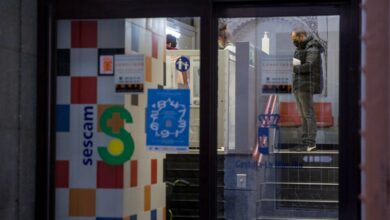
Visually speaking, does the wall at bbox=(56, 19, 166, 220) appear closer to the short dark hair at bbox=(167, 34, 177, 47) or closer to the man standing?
the short dark hair at bbox=(167, 34, 177, 47)

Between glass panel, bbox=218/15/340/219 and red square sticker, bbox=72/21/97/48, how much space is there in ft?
3.35

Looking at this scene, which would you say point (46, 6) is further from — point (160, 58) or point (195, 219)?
point (195, 219)

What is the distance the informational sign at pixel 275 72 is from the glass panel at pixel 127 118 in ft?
1.69

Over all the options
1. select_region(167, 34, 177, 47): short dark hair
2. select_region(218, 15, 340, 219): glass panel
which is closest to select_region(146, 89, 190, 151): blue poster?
select_region(218, 15, 340, 219): glass panel

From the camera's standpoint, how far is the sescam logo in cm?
505

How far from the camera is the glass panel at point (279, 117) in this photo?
4.84m

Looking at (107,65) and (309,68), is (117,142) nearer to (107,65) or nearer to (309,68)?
(107,65)

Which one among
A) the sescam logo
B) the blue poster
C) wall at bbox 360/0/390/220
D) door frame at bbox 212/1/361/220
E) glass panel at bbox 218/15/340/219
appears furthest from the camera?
the sescam logo

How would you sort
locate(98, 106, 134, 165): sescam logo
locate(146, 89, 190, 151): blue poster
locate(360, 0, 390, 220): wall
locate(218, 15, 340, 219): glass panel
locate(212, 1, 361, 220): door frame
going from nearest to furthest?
locate(360, 0, 390, 220): wall < locate(212, 1, 361, 220): door frame < locate(218, 15, 340, 219): glass panel < locate(146, 89, 190, 151): blue poster < locate(98, 106, 134, 165): sescam logo

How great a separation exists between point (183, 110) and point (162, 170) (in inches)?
21.0

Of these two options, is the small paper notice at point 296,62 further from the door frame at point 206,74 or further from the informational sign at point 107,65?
the informational sign at point 107,65

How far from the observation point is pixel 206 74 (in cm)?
494

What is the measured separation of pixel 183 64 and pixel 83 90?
834 mm

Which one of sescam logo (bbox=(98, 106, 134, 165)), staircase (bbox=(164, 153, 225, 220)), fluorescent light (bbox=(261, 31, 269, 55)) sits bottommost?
staircase (bbox=(164, 153, 225, 220))
